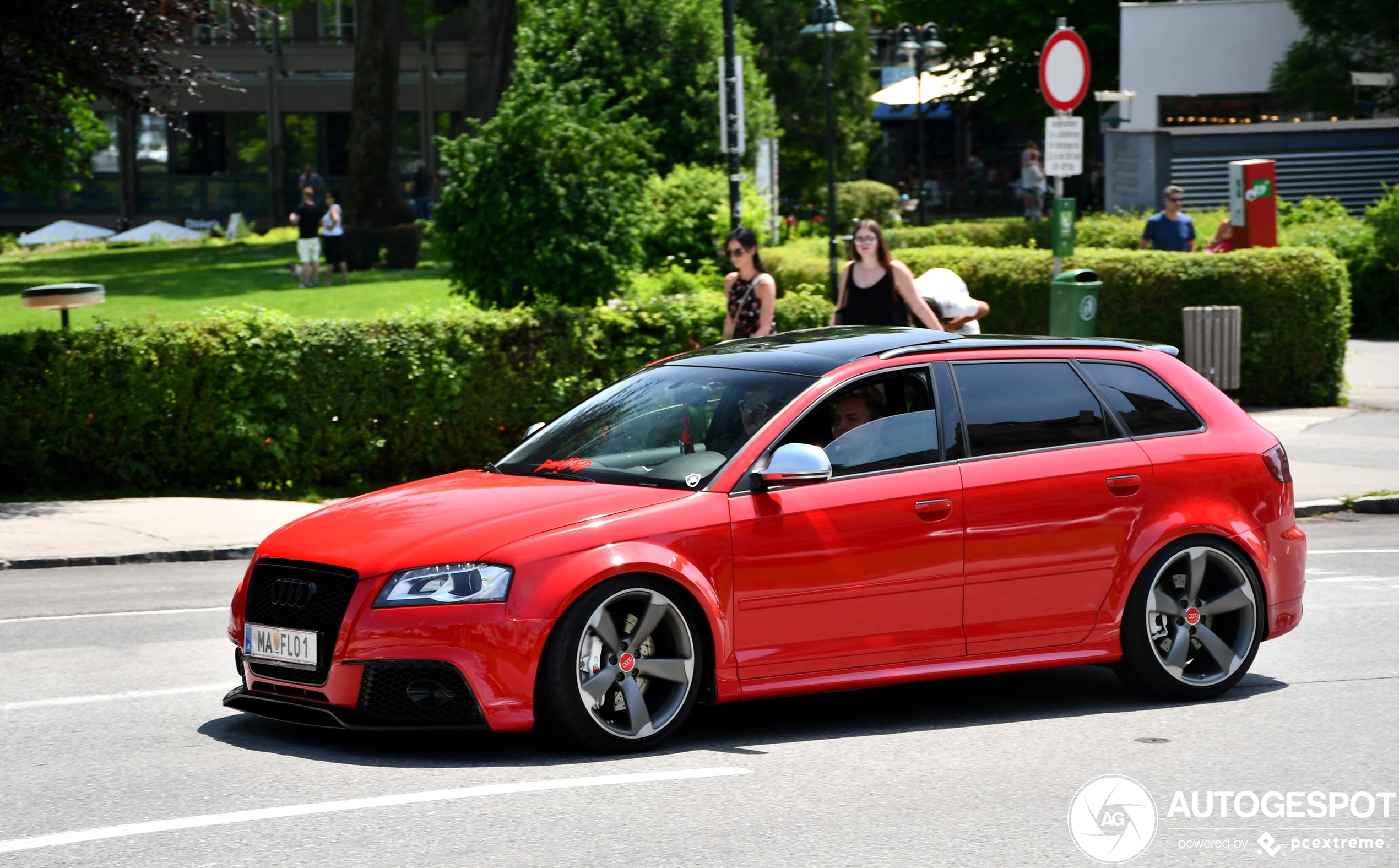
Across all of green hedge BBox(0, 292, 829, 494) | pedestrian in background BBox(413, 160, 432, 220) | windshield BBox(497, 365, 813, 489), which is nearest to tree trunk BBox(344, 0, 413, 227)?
pedestrian in background BBox(413, 160, 432, 220)

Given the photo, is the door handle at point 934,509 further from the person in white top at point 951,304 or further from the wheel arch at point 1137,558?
the person in white top at point 951,304

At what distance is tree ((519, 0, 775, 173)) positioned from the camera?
27.2 m

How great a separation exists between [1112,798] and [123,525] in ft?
28.7

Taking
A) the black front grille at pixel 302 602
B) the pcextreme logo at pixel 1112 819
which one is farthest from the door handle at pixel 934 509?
the black front grille at pixel 302 602

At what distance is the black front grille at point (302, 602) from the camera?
20.3 feet

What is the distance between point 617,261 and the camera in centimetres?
1562

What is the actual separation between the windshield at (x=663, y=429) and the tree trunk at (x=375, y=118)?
26684 millimetres

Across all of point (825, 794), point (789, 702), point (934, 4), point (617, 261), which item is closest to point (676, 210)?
point (617, 261)

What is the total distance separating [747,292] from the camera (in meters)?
12.9

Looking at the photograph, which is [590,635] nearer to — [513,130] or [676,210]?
[513,130]

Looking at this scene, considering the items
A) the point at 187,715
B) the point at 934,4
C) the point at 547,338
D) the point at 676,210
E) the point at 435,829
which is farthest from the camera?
the point at 934,4

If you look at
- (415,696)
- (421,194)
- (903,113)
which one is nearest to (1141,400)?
(415,696)

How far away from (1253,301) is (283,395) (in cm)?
1011

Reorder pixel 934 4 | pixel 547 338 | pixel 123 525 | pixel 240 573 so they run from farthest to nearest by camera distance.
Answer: pixel 934 4
pixel 547 338
pixel 123 525
pixel 240 573
